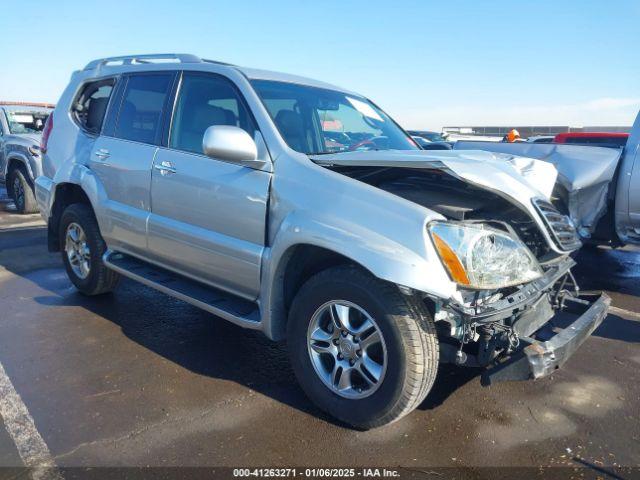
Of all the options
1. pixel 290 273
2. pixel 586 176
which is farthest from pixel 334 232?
pixel 586 176

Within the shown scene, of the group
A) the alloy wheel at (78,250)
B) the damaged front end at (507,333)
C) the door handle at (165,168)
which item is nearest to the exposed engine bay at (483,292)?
the damaged front end at (507,333)

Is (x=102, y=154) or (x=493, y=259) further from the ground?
(x=102, y=154)

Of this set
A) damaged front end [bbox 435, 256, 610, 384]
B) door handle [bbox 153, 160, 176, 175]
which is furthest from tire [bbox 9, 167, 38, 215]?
damaged front end [bbox 435, 256, 610, 384]

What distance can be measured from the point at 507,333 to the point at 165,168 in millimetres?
2556

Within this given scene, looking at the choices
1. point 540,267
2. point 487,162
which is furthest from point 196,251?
point 540,267

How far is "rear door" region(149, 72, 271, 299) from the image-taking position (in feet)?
10.3

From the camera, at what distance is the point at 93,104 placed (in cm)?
485

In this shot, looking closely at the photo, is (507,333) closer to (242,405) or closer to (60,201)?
(242,405)

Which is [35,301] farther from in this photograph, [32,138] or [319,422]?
[32,138]

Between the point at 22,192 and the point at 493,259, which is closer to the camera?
the point at 493,259

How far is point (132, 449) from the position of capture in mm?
2631

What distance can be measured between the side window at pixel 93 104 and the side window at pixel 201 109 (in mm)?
1171

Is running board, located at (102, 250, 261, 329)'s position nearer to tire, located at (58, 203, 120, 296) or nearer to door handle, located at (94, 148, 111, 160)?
tire, located at (58, 203, 120, 296)

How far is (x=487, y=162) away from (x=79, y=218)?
3600mm
